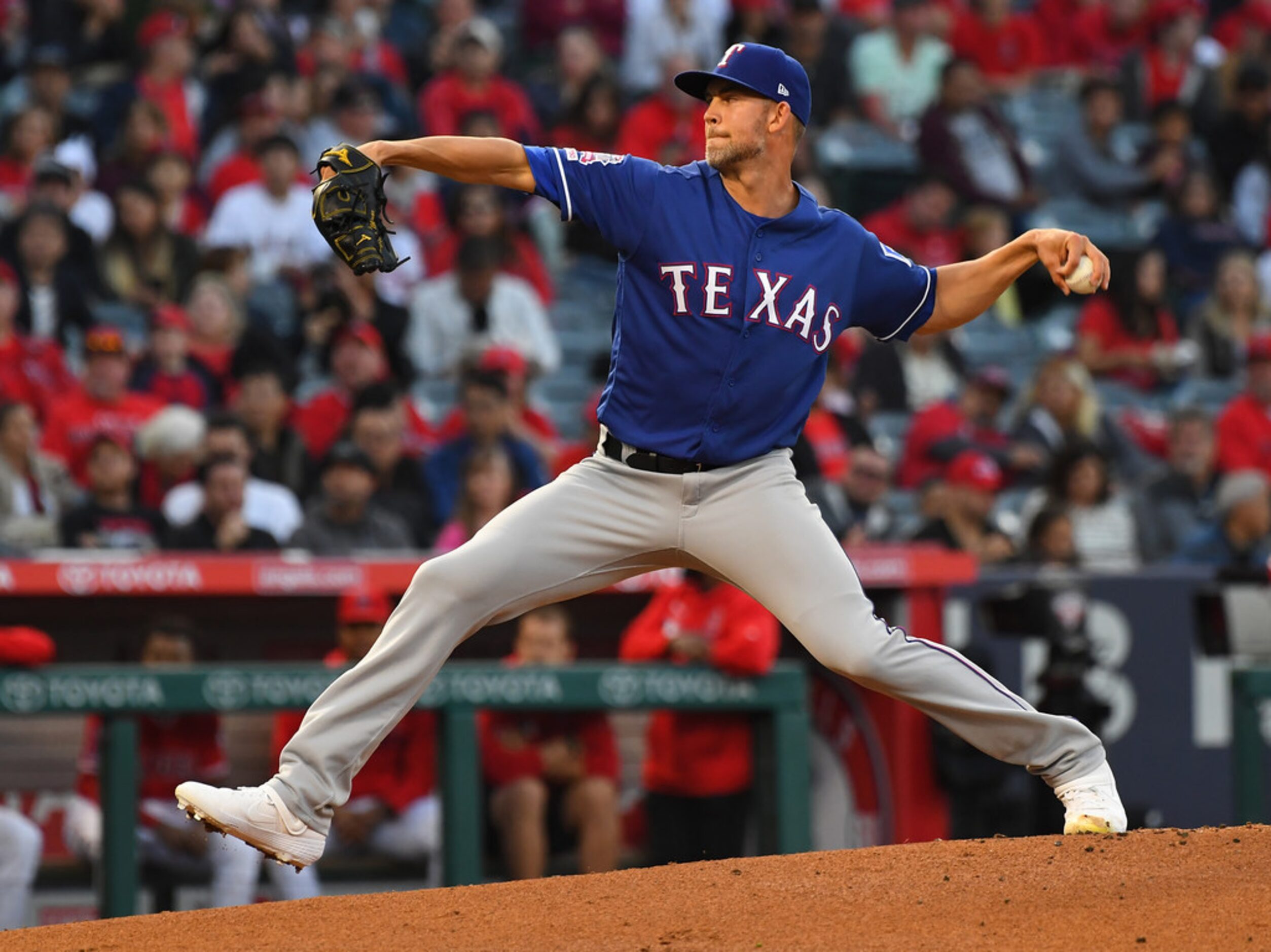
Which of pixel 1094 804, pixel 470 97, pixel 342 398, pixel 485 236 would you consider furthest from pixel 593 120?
pixel 1094 804

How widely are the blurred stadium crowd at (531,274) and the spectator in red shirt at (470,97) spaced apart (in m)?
0.03

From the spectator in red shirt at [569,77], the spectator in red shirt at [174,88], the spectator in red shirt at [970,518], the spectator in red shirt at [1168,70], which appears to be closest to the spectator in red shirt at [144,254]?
the spectator in red shirt at [174,88]

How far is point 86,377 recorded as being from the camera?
8.18m

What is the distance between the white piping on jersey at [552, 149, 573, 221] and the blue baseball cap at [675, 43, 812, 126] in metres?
0.34

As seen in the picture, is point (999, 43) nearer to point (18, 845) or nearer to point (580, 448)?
point (580, 448)

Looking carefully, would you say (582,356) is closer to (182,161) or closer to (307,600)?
(182,161)

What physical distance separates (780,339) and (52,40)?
746 cm

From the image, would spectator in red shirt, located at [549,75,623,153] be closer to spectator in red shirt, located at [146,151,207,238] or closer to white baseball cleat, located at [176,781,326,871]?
spectator in red shirt, located at [146,151,207,238]

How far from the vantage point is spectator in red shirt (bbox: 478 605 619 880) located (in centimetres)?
640

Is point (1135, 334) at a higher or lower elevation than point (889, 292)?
higher

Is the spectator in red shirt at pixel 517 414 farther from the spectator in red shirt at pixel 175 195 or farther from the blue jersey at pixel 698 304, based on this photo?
the blue jersey at pixel 698 304

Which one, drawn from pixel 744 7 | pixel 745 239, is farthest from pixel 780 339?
pixel 744 7

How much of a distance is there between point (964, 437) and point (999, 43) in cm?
499

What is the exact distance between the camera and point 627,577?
14.9 ft
